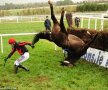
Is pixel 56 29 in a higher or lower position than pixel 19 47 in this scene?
higher

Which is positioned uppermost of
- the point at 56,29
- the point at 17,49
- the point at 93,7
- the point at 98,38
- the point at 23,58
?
the point at 56,29

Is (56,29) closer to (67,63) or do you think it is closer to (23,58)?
(67,63)

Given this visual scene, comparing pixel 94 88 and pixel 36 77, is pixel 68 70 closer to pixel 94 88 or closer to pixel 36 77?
pixel 36 77

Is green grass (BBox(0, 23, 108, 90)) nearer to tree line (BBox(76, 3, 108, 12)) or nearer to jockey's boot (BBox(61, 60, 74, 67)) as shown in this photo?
jockey's boot (BBox(61, 60, 74, 67))

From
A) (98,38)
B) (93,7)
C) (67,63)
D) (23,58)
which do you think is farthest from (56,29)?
(93,7)

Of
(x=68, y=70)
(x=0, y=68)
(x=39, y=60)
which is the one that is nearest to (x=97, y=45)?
(x=68, y=70)

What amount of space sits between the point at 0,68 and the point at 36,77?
6.30 feet

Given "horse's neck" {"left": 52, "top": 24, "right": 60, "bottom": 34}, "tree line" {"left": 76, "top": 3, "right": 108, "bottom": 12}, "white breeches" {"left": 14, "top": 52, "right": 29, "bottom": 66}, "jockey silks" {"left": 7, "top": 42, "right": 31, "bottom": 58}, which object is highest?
"horse's neck" {"left": 52, "top": 24, "right": 60, "bottom": 34}

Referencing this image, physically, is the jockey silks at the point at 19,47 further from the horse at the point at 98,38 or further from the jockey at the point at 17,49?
the horse at the point at 98,38

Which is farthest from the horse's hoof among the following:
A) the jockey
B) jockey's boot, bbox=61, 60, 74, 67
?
the jockey

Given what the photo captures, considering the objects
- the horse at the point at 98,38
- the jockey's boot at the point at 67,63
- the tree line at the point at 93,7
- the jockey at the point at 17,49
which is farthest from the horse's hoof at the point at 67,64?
the tree line at the point at 93,7

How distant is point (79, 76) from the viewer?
9938 mm

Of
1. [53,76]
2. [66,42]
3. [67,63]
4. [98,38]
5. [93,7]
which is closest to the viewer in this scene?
[53,76]

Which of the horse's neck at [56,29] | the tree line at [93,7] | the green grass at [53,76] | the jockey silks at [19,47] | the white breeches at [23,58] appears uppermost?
the horse's neck at [56,29]
